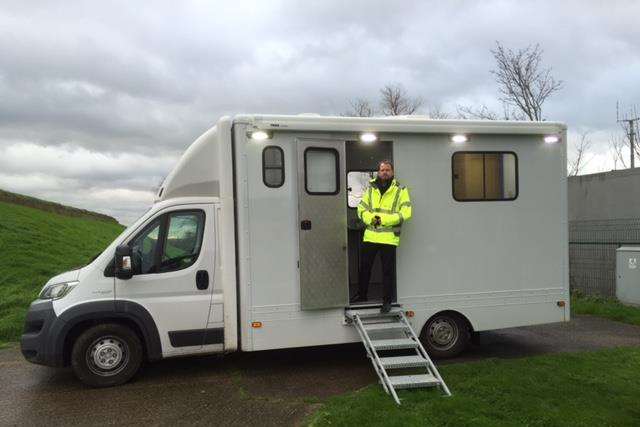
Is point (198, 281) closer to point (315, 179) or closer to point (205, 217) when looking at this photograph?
point (205, 217)

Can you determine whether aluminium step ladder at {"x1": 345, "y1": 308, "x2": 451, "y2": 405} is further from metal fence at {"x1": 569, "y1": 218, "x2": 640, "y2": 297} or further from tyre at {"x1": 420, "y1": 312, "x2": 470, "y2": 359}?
metal fence at {"x1": 569, "y1": 218, "x2": 640, "y2": 297}

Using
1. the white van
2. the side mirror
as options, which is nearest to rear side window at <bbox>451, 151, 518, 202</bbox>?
the white van

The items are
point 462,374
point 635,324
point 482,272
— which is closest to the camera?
point 462,374

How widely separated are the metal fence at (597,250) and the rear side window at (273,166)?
25.1 ft

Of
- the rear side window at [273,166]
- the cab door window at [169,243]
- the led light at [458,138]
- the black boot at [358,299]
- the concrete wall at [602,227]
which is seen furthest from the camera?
the concrete wall at [602,227]

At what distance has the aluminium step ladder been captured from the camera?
18.4 ft

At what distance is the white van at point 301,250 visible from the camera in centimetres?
615

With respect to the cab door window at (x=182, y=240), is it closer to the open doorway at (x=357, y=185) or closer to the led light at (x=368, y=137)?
the led light at (x=368, y=137)

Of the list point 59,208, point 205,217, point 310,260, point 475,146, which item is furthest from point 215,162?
point 59,208

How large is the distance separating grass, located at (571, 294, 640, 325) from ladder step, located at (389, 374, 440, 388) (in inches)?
219

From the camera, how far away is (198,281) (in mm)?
6293

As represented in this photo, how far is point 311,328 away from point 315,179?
1.70 meters

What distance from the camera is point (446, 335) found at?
278 inches

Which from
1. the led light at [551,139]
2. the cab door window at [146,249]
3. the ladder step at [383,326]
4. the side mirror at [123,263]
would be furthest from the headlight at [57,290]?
the led light at [551,139]
